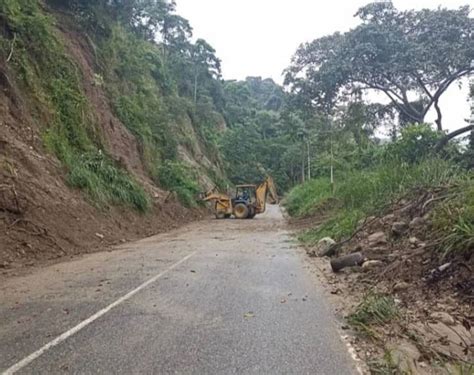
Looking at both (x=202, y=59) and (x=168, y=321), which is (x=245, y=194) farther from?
(x=202, y=59)

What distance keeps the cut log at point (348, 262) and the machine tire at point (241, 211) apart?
59.0ft

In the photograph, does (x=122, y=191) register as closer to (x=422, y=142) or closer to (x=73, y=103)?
(x=73, y=103)

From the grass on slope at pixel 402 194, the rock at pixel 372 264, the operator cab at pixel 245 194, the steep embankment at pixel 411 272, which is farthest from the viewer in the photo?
the operator cab at pixel 245 194

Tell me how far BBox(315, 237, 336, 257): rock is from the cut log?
2180 millimetres

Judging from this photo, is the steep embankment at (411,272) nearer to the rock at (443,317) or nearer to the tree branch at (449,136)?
the rock at (443,317)

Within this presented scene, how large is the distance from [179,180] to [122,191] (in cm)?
944

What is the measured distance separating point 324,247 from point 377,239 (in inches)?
89.1

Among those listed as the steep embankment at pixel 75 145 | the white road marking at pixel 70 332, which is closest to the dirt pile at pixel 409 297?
the white road marking at pixel 70 332

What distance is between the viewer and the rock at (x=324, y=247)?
11.1m

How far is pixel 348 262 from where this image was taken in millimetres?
8672

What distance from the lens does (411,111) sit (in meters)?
26.0

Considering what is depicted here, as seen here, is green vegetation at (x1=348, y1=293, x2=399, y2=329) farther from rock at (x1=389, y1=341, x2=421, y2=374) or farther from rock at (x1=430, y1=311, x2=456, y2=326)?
rock at (x1=389, y1=341, x2=421, y2=374)

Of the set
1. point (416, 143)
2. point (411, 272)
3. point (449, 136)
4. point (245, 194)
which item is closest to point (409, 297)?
point (411, 272)

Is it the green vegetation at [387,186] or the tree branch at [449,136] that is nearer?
the green vegetation at [387,186]
